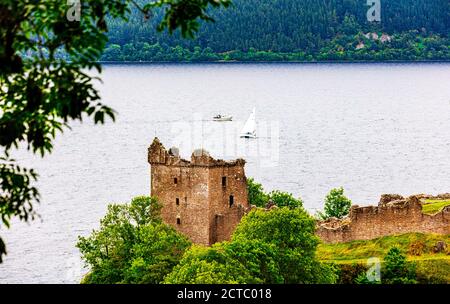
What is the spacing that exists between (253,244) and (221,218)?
16.5 metres

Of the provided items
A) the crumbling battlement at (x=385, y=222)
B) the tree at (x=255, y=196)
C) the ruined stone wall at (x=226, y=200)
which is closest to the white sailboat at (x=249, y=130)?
the tree at (x=255, y=196)

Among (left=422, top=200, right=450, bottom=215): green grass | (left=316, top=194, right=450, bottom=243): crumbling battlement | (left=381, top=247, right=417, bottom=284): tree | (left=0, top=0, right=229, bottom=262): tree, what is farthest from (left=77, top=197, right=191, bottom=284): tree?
(left=0, top=0, right=229, bottom=262): tree

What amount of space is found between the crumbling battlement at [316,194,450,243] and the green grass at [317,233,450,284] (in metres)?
0.42

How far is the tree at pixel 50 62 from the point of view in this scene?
14555 millimetres

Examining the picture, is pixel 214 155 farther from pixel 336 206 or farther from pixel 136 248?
pixel 136 248

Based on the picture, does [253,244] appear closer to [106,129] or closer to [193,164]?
[193,164]

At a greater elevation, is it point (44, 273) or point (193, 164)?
point (193, 164)

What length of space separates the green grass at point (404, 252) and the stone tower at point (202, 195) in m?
7.66

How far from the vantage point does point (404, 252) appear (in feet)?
201

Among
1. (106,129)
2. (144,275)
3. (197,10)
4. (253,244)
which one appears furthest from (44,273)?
(106,129)

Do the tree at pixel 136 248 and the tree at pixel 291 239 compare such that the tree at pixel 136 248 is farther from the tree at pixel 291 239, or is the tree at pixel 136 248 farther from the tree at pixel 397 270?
the tree at pixel 397 270

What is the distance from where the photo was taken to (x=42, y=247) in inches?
3775

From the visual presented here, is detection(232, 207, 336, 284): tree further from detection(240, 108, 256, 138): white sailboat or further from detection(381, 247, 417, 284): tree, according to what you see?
detection(240, 108, 256, 138): white sailboat
